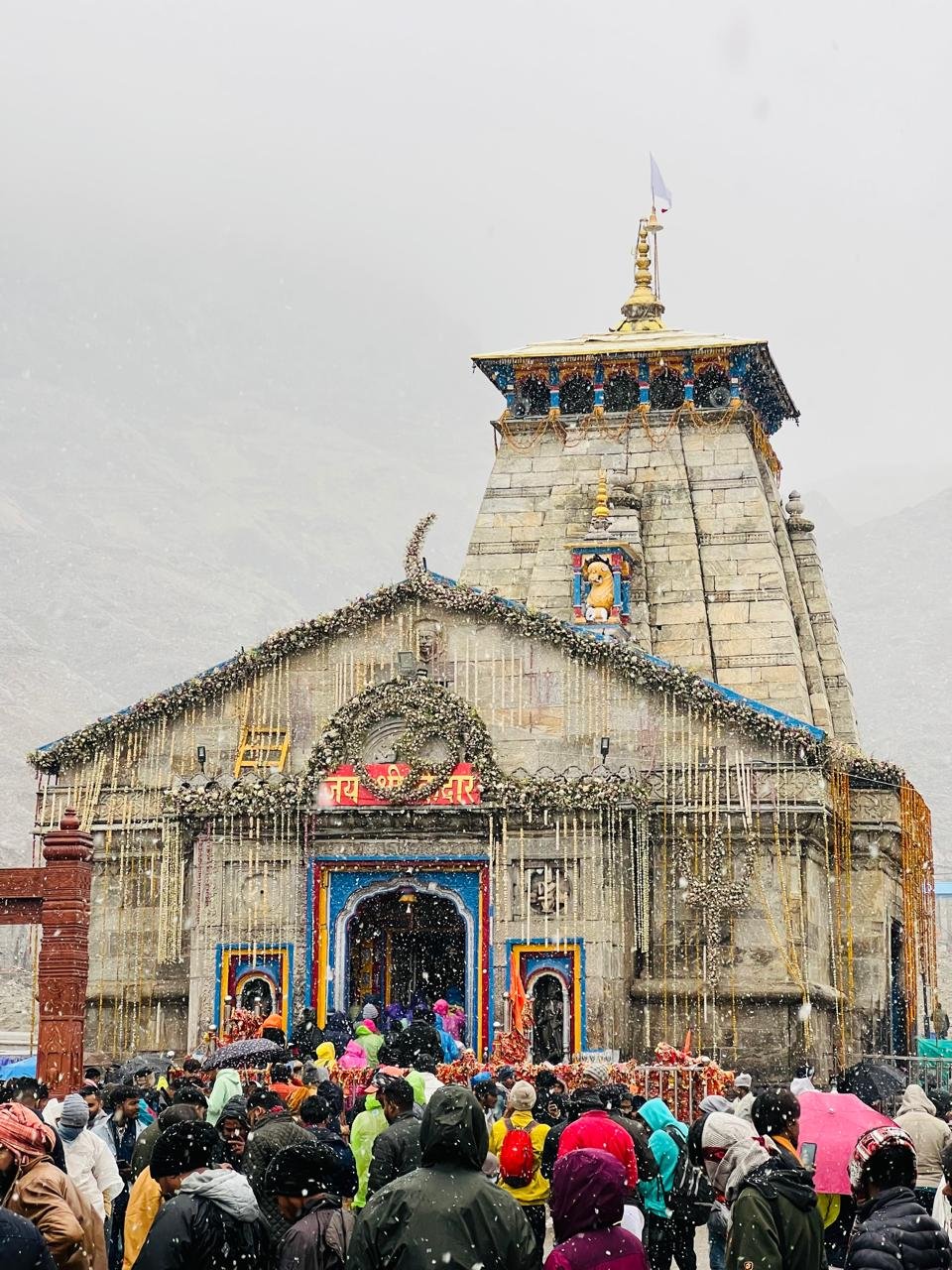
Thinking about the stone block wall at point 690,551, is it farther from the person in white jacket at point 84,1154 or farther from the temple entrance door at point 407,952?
the person in white jacket at point 84,1154

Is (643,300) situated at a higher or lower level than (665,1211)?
higher

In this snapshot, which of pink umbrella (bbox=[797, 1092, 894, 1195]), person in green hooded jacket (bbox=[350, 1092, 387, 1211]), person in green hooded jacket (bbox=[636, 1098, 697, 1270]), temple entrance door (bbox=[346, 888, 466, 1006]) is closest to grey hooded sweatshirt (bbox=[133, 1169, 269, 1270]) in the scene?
pink umbrella (bbox=[797, 1092, 894, 1195])

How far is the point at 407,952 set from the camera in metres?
34.7

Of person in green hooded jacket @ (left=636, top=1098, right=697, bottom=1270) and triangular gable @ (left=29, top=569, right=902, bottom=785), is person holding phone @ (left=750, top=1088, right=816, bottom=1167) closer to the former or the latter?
person in green hooded jacket @ (left=636, top=1098, right=697, bottom=1270)

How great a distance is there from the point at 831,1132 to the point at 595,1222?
Answer: 4.30 m

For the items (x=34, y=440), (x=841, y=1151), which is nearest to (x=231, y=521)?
(x=34, y=440)

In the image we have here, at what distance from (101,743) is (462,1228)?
88.8ft

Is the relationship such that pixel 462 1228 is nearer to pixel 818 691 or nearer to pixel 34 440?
pixel 818 691

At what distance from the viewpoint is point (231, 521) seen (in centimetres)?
18738

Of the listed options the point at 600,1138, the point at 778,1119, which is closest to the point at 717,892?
the point at 600,1138

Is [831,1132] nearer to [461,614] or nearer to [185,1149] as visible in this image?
[185,1149]

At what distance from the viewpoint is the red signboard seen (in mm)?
32750

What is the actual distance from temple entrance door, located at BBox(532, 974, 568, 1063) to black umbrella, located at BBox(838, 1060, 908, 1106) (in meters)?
6.09

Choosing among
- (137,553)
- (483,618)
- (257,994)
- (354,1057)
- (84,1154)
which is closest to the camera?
(84,1154)
